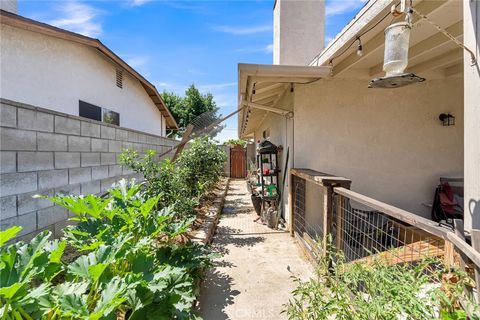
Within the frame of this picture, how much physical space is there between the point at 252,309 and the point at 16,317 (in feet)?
6.26

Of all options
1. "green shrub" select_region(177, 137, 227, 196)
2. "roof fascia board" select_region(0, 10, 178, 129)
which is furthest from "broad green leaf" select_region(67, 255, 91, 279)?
"roof fascia board" select_region(0, 10, 178, 129)

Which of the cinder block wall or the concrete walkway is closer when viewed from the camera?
the cinder block wall

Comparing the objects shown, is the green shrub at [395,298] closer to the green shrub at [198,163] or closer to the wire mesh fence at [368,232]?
the wire mesh fence at [368,232]

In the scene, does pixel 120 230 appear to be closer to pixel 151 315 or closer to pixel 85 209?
pixel 85 209

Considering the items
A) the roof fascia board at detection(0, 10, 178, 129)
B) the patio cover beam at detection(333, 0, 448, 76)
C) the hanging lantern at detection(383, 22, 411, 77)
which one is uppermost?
the roof fascia board at detection(0, 10, 178, 129)

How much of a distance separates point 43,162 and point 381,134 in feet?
16.5

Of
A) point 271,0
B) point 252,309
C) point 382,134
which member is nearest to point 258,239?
point 252,309

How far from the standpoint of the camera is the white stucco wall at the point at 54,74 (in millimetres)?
Result: 4578

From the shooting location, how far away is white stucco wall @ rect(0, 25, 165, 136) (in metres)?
4.58

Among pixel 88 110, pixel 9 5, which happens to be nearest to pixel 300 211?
pixel 88 110

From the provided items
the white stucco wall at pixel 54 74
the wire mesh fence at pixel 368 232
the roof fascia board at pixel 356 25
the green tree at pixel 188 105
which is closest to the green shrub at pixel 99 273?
the wire mesh fence at pixel 368 232

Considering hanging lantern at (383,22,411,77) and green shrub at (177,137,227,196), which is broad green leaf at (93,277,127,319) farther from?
green shrub at (177,137,227,196)

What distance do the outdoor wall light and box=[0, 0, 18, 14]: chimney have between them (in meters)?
9.03

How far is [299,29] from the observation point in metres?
5.97
